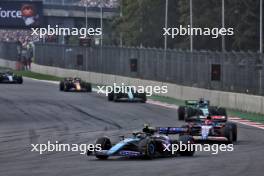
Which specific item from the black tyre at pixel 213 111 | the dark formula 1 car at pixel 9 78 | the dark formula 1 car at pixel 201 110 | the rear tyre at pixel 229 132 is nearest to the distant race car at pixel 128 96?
the dark formula 1 car at pixel 201 110

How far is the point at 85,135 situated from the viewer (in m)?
28.3

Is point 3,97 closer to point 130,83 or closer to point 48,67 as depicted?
point 130,83

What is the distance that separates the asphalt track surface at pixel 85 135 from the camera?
18.8 m

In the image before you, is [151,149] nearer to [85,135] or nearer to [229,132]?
[229,132]

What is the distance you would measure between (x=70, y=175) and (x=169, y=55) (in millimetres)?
35136

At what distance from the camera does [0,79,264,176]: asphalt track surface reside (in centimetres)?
1884

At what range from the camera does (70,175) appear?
17.7 m

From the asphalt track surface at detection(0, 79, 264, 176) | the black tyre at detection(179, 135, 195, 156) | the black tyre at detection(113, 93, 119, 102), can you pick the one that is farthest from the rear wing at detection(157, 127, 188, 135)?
the black tyre at detection(113, 93, 119, 102)

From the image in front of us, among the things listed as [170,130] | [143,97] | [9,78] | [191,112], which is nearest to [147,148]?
[170,130]

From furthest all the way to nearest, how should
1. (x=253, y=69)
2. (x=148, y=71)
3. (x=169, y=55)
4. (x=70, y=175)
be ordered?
1. (x=148, y=71)
2. (x=169, y=55)
3. (x=253, y=69)
4. (x=70, y=175)

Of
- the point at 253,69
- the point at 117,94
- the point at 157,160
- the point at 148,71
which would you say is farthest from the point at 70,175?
the point at 148,71

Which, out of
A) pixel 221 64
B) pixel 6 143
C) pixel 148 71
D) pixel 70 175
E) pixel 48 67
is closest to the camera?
pixel 70 175

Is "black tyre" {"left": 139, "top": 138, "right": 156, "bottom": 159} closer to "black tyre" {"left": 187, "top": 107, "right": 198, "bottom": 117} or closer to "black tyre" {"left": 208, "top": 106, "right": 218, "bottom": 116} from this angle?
"black tyre" {"left": 208, "top": 106, "right": 218, "bottom": 116}

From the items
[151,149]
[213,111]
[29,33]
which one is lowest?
[151,149]
